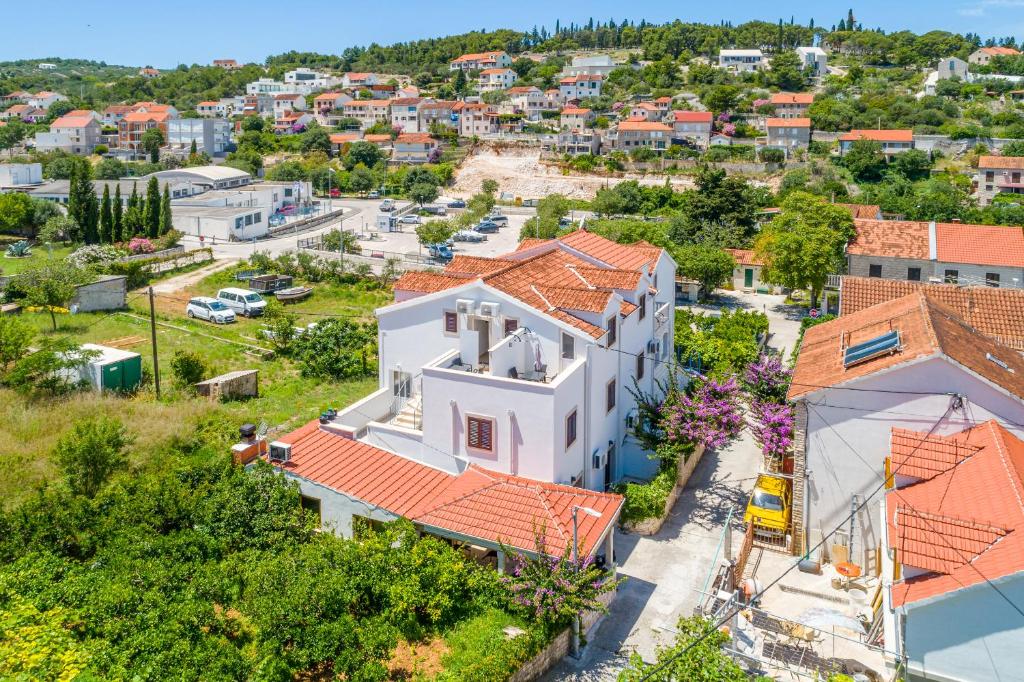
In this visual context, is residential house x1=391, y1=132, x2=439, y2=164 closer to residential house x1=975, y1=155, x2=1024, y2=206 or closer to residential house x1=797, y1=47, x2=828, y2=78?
residential house x1=975, y1=155, x2=1024, y2=206

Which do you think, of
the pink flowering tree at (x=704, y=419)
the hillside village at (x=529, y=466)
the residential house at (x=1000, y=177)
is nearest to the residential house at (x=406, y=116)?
the residential house at (x=1000, y=177)

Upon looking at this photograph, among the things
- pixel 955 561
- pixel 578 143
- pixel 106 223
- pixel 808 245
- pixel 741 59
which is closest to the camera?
pixel 955 561

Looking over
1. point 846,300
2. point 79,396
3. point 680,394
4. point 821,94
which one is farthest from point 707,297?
point 821,94

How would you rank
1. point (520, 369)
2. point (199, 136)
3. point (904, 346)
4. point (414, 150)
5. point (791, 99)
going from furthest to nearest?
point (199, 136)
point (791, 99)
point (414, 150)
point (520, 369)
point (904, 346)

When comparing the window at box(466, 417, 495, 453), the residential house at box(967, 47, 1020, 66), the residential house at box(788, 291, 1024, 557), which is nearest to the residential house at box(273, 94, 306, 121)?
the residential house at box(967, 47, 1020, 66)

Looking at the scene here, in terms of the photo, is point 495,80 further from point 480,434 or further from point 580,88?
point 480,434

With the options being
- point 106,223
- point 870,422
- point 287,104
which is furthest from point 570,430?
point 287,104
